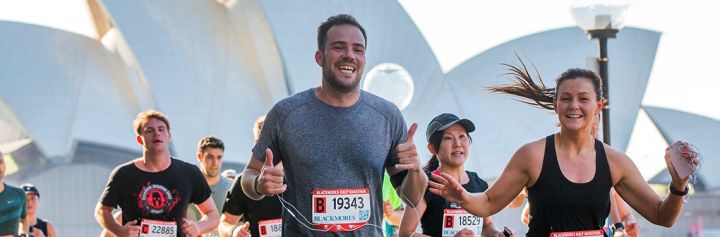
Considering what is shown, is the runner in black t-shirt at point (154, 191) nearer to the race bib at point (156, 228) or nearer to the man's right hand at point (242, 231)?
the race bib at point (156, 228)

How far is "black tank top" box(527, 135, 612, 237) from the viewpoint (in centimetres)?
562

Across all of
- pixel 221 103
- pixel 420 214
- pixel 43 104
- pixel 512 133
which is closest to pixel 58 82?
pixel 43 104

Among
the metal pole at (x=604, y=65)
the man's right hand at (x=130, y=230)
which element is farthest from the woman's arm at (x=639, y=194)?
the metal pole at (x=604, y=65)

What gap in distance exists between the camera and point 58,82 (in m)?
31.9

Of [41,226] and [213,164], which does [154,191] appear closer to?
[213,164]

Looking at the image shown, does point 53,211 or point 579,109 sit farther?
point 53,211

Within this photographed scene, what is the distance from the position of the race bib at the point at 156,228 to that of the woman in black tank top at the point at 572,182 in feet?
10.8

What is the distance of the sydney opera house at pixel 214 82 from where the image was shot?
30.7m

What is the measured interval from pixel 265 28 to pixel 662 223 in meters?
26.0

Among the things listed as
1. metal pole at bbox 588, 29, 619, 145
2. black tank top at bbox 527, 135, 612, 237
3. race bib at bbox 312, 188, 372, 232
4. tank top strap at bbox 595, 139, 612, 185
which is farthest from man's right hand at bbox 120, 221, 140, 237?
metal pole at bbox 588, 29, 619, 145

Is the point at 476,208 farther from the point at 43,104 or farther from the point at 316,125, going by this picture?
the point at 43,104

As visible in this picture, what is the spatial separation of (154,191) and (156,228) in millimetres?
224

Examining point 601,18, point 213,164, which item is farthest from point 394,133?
point 601,18

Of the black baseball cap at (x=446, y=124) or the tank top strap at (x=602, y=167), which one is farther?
the black baseball cap at (x=446, y=124)
